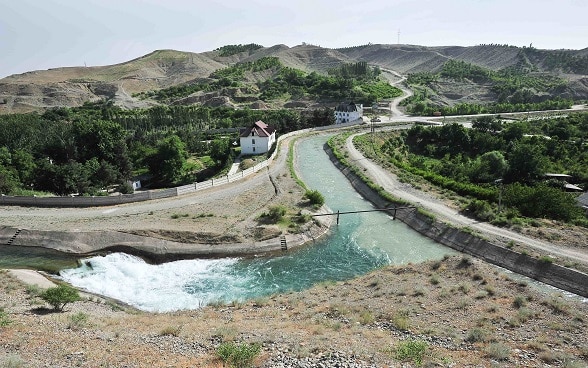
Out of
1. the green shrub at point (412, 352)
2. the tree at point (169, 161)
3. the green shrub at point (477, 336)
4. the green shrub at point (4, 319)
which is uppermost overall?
the tree at point (169, 161)

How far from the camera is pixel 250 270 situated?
33.5 meters

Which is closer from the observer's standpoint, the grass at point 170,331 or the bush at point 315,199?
the grass at point 170,331

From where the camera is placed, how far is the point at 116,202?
4575cm

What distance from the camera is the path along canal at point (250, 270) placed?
29.8m

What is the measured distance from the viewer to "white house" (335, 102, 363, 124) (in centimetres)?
10250

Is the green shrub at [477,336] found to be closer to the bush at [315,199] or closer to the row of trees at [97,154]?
the bush at [315,199]

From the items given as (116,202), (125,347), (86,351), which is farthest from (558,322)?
(116,202)

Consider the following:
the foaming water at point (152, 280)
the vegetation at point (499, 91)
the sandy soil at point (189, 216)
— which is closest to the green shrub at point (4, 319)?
the foaming water at point (152, 280)

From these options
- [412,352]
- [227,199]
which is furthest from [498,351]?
[227,199]

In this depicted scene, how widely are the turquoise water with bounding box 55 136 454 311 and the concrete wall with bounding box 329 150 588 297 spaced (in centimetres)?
118

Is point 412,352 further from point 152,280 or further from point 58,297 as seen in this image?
point 152,280

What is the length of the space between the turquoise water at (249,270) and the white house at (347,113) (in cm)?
6438

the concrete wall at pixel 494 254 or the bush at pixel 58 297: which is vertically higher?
the bush at pixel 58 297

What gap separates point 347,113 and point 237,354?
92.0m
